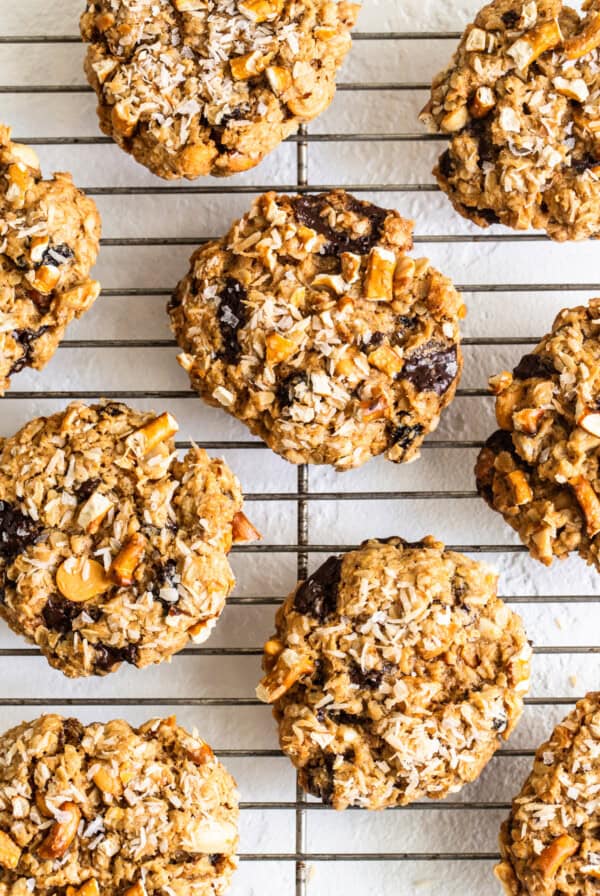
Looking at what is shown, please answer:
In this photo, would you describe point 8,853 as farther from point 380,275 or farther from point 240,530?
point 380,275

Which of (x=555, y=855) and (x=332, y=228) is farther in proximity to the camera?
(x=332, y=228)

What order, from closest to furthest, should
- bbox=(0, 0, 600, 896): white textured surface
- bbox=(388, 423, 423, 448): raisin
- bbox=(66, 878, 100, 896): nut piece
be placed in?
bbox=(66, 878, 100, 896): nut piece < bbox=(388, 423, 423, 448): raisin < bbox=(0, 0, 600, 896): white textured surface

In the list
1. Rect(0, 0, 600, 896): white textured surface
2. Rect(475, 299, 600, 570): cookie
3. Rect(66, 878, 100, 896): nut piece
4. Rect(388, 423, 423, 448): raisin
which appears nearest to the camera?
Rect(66, 878, 100, 896): nut piece

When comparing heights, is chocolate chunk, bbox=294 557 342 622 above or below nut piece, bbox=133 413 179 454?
below

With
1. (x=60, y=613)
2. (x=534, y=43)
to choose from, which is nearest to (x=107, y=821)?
(x=60, y=613)

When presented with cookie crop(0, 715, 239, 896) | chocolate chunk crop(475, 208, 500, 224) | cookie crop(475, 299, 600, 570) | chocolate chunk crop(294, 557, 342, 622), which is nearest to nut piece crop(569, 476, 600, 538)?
cookie crop(475, 299, 600, 570)

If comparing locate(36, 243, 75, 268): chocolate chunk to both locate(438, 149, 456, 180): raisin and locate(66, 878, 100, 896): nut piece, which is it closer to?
locate(438, 149, 456, 180): raisin
